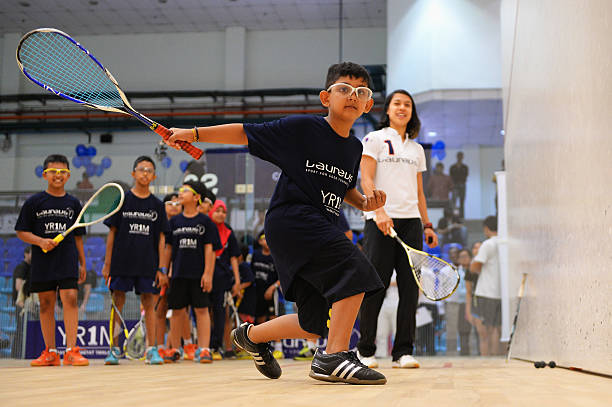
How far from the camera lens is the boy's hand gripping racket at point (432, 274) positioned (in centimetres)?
283

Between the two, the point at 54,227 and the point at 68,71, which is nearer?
the point at 68,71

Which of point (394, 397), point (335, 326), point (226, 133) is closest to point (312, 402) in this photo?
point (394, 397)

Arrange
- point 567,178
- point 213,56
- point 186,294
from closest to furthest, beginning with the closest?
1. point 567,178
2. point 186,294
3. point 213,56

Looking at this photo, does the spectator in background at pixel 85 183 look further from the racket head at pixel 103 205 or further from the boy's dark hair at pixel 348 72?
the boy's dark hair at pixel 348 72

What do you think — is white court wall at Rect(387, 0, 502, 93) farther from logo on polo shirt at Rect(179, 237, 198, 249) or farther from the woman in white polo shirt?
the woman in white polo shirt

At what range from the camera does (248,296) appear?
20.5ft

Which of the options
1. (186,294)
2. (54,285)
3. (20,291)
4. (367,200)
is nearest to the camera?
(367,200)

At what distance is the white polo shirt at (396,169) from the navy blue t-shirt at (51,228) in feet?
6.20

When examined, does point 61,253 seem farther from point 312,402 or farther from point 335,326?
point 312,402

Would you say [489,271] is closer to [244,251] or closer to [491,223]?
[491,223]

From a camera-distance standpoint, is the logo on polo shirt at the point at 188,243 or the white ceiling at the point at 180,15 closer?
the logo on polo shirt at the point at 188,243

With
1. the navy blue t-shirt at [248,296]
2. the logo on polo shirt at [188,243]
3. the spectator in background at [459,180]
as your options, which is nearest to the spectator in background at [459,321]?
the spectator in background at [459,180]

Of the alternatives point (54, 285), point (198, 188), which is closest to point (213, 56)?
point (198, 188)

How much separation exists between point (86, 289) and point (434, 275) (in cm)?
501
